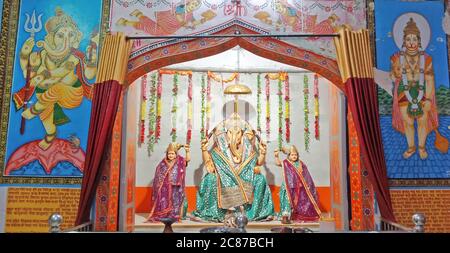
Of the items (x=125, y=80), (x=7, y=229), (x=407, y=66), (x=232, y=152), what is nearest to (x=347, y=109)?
(x=407, y=66)

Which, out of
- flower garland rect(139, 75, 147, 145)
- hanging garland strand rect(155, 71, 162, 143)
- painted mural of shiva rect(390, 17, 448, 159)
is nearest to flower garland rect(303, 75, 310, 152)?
hanging garland strand rect(155, 71, 162, 143)

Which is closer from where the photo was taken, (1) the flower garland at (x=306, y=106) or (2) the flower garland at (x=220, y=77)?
(1) the flower garland at (x=306, y=106)

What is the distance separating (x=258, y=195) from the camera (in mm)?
8672

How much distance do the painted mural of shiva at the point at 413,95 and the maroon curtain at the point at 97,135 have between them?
11.1ft

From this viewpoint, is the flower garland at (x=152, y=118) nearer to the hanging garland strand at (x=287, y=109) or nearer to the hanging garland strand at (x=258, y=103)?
the hanging garland strand at (x=258, y=103)

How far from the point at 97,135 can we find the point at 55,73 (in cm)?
104

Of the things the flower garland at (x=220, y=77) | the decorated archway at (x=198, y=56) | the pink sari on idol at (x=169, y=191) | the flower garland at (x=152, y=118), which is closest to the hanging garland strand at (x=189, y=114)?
the flower garland at (x=220, y=77)

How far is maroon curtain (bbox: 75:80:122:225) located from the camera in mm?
5410

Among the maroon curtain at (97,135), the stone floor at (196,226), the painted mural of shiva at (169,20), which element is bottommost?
the stone floor at (196,226)

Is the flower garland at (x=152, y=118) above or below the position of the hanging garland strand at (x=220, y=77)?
below

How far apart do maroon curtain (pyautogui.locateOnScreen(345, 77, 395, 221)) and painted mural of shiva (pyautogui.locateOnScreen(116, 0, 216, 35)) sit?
6.52 ft

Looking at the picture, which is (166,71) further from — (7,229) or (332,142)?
(7,229)

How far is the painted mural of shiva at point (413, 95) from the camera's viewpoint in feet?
18.9
